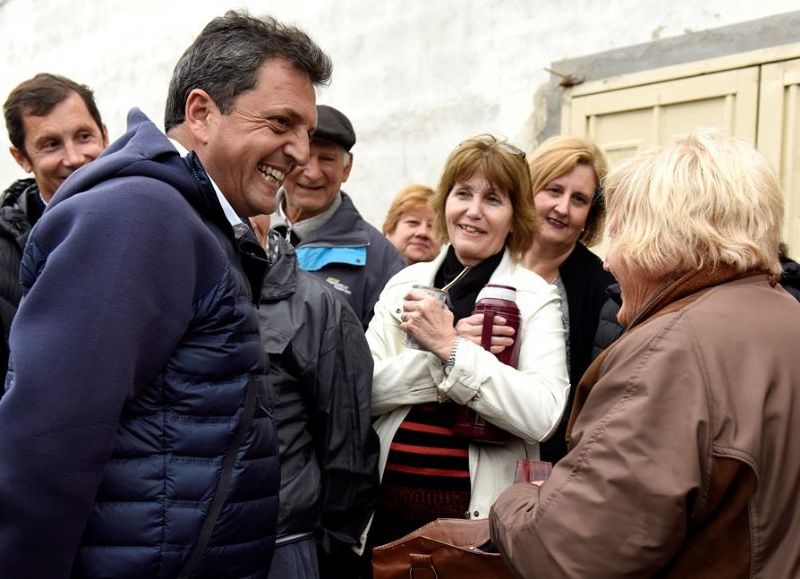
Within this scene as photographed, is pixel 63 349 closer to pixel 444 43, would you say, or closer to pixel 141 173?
pixel 141 173

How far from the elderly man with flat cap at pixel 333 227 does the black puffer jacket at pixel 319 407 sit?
90cm

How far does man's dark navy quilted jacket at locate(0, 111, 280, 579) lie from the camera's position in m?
1.49

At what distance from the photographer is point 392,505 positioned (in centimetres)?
261

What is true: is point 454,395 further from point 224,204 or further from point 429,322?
point 224,204

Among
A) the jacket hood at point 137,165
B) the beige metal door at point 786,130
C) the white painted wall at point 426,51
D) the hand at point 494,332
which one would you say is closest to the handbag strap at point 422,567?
the hand at point 494,332

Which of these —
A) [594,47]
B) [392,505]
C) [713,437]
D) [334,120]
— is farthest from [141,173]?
[594,47]

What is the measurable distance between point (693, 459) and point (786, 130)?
129 inches

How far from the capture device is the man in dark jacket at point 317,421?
233cm

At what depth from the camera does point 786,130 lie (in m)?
4.37

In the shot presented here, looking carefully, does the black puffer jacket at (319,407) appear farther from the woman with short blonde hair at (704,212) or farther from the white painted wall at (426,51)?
the white painted wall at (426,51)

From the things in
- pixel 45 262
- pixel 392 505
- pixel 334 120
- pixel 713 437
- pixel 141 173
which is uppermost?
pixel 334 120

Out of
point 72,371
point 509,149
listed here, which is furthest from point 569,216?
point 72,371

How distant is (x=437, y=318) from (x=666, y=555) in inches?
43.9

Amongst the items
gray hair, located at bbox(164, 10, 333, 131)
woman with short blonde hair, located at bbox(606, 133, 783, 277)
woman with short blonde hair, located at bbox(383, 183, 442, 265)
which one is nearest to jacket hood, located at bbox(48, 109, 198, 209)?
gray hair, located at bbox(164, 10, 333, 131)
